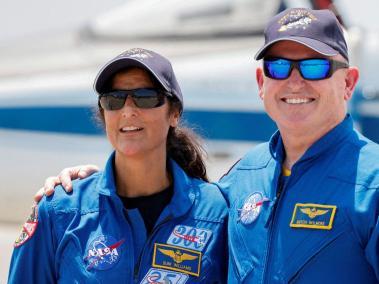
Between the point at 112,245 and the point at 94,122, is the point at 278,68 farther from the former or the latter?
the point at 94,122

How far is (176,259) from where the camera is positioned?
293cm

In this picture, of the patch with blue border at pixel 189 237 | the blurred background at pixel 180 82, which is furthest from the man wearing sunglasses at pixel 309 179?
the blurred background at pixel 180 82

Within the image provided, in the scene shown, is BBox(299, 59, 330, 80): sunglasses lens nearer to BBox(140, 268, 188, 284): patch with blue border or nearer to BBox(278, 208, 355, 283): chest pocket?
BBox(278, 208, 355, 283): chest pocket

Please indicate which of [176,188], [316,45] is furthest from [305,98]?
[176,188]

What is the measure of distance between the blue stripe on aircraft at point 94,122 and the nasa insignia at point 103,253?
351cm

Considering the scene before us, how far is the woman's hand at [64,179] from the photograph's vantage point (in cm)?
305

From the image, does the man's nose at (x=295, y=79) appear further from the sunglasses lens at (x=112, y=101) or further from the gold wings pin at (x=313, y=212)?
the sunglasses lens at (x=112, y=101)

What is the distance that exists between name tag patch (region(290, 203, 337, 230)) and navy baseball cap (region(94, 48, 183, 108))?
2.34ft

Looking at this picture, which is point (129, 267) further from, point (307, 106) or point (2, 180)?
point (2, 180)

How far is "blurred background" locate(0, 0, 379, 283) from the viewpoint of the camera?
667 cm

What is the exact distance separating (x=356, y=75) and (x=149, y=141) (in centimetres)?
83

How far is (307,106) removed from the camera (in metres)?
2.75

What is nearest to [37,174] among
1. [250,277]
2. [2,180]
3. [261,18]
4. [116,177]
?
[2,180]

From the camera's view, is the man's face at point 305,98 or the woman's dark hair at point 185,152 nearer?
the man's face at point 305,98
